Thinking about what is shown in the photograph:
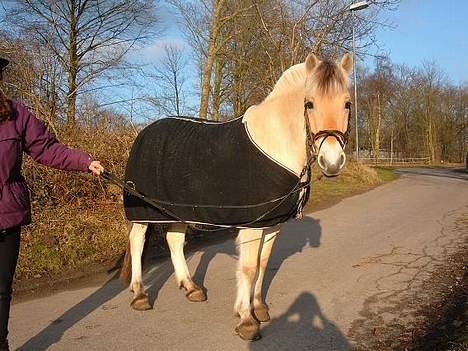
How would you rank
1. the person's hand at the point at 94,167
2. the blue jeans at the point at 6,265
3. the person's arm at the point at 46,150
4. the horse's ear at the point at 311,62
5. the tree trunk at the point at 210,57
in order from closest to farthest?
the blue jeans at the point at 6,265, the person's arm at the point at 46,150, the person's hand at the point at 94,167, the horse's ear at the point at 311,62, the tree trunk at the point at 210,57

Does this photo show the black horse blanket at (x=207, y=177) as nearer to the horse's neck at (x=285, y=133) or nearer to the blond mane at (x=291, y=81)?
the horse's neck at (x=285, y=133)

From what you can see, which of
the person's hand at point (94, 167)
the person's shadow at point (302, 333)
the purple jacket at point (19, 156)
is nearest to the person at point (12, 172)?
the purple jacket at point (19, 156)

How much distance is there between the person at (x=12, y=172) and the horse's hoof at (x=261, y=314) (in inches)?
86.6

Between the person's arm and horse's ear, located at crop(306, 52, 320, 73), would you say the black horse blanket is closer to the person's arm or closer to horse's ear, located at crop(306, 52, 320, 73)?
horse's ear, located at crop(306, 52, 320, 73)

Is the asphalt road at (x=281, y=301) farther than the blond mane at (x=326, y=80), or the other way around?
the asphalt road at (x=281, y=301)

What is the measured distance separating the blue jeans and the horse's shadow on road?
85cm

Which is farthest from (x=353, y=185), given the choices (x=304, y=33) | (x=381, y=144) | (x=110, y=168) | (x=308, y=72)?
(x=381, y=144)

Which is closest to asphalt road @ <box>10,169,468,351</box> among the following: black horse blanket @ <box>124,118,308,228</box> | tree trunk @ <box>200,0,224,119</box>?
black horse blanket @ <box>124,118,308,228</box>

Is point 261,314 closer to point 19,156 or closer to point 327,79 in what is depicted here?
point 327,79

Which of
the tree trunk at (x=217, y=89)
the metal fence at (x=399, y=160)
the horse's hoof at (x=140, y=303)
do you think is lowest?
the metal fence at (x=399, y=160)

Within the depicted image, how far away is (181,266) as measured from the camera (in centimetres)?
548

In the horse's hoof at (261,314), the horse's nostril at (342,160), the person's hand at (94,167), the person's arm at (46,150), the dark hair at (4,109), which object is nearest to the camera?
the dark hair at (4,109)

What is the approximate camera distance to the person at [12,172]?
308 cm

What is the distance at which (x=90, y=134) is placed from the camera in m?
9.04
